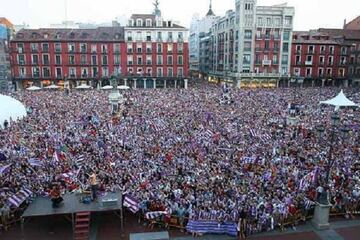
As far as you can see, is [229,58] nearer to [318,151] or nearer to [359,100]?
[359,100]

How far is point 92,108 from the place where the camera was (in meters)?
41.3

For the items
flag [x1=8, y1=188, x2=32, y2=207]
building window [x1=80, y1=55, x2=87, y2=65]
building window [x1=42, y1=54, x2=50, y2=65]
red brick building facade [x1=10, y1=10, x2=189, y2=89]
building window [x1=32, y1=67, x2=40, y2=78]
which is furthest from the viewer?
building window [x1=80, y1=55, x2=87, y2=65]

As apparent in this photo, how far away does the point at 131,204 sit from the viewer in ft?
Result: 55.0

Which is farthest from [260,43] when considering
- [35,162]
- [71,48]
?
[35,162]

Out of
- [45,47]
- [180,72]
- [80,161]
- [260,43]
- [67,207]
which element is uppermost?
[260,43]

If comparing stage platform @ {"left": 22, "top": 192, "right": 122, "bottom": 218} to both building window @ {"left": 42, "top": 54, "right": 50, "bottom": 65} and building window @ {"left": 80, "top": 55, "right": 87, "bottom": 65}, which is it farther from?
building window @ {"left": 42, "top": 54, "right": 50, "bottom": 65}

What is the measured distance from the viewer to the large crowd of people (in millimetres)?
17172

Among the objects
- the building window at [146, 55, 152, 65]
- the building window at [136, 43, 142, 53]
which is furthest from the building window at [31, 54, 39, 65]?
the building window at [146, 55, 152, 65]

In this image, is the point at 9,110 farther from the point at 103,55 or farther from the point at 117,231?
the point at 103,55

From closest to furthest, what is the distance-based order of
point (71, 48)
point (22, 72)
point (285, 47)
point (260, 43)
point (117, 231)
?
1. point (117, 231)
2. point (22, 72)
3. point (71, 48)
4. point (260, 43)
5. point (285, 47)

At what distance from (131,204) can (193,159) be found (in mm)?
7380

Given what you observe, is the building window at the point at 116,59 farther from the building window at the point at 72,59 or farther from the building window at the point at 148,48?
the building window at the point at 72,59

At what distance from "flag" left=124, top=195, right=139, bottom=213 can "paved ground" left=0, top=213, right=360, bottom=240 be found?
0.85 metres

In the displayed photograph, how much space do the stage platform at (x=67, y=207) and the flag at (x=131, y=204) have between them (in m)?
0.34
